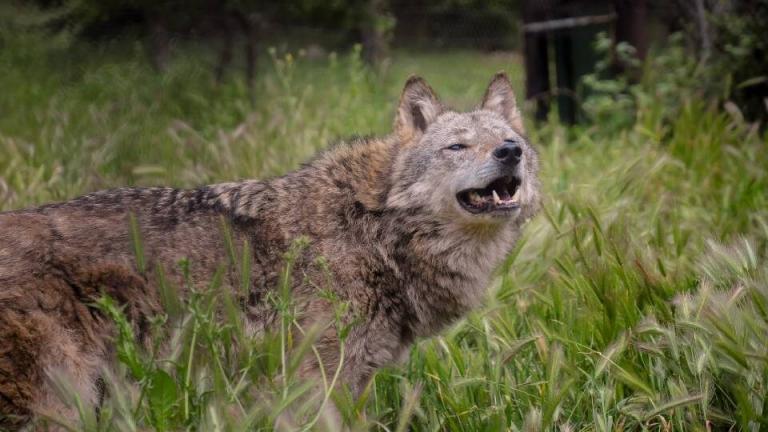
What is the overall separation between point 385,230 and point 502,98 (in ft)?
4.03

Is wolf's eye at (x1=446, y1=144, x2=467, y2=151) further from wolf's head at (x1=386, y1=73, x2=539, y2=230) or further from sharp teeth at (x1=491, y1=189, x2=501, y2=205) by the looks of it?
sharp teeth at (x1=491, y1=189, x2=501, y2=205)

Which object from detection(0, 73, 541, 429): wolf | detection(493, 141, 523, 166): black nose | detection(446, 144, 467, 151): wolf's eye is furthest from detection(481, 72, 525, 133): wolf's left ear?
detection(493, 141, 523, 166): black nose

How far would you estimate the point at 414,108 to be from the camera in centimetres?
454

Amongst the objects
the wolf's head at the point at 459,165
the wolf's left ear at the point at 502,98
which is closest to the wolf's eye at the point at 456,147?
the wolf's head at the point at 459,165

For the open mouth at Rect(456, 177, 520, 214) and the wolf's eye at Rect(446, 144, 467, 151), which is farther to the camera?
the wolf's eye at Rect(446, 144, 467, 151)

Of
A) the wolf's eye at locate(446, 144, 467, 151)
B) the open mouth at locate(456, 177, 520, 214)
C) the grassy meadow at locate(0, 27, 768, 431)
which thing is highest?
the wolf's eye at locate(446, 144, 467, 151)

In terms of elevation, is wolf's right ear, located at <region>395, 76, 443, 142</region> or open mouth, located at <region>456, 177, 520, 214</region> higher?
wolf's right ear, located at <region>395, 76, 443, 142</region>

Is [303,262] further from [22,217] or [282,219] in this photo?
[22,217]

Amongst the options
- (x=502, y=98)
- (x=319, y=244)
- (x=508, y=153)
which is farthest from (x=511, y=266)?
(x=319, y=244)

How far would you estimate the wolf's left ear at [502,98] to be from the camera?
15.6 feet

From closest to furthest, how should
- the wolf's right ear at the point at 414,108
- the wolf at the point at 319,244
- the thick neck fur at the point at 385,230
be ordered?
the wolf at the point at 319,244, the thick neck fur at the point at 385,230, the wolf's right ear at the point at 414,108

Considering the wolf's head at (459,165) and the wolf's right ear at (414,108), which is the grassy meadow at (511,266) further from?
the wolf's right ear at (414,108)

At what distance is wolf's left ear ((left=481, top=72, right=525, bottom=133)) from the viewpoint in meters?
4.76

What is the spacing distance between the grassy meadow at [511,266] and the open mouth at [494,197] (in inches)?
18.3
